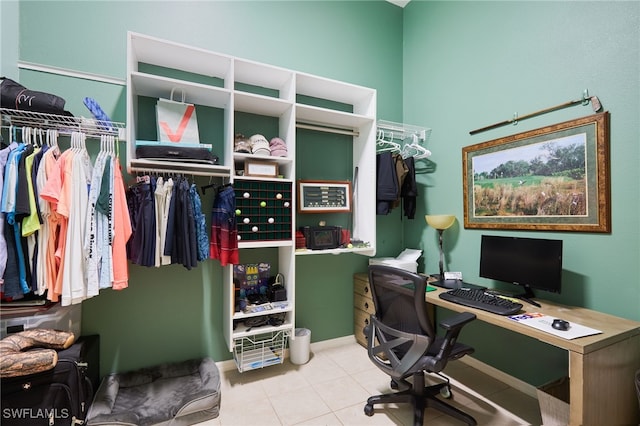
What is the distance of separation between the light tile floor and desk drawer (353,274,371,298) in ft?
2.02

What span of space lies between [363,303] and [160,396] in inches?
71.9

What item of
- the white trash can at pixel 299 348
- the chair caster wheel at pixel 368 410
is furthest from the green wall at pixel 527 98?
the white trash can at pixel 299 348

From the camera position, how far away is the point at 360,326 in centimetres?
294

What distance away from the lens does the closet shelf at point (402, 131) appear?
9.75 ft

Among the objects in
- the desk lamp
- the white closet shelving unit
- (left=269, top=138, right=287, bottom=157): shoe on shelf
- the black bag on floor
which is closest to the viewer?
the black bag on floor

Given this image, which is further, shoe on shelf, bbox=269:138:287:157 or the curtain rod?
shoe on shelf, bbox=269:138:287:157

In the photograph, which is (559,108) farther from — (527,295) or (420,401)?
(420,401)

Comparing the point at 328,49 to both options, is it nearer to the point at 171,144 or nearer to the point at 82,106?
the point at 171,144

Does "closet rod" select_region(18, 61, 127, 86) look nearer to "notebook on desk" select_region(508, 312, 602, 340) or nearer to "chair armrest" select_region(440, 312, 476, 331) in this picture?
"chair armrest" select_region(440, 312, 476, 331)

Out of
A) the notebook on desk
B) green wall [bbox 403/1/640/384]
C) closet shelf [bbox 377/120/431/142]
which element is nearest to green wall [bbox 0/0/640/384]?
green wall [bbox 403/1/640/384]

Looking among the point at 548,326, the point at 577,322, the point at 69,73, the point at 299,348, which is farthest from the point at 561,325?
the point at 69,73

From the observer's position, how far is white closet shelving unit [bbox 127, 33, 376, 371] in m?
2.03

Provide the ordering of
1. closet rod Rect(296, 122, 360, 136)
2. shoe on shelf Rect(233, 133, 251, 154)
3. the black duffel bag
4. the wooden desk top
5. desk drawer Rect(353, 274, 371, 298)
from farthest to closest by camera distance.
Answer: desk drawer Rect(353, 274, 371, 298)
closet rod Rect(296, 122, 360, 136)
shoe on shelf Rect(233, 133, 251, 154)
the black duffel bag
the wooden desk top

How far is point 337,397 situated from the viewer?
82.7 inches
